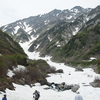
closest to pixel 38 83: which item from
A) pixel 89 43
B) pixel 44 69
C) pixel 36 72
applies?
pixel 36 72

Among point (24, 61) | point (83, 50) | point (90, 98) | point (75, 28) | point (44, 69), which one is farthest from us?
point (75, 28)

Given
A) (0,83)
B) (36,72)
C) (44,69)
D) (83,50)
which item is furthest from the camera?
(83,50)

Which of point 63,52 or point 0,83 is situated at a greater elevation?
point 63,52

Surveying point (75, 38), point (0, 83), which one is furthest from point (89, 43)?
point (0, 83)

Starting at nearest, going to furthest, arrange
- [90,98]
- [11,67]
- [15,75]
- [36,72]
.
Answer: [90,98] → [15,75] → [11,67] → [36,72]

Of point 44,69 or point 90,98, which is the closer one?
point 90,98

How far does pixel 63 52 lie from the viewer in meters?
122

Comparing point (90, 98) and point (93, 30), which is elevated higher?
point (93, 30)

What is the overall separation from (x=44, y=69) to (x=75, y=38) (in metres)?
76.6

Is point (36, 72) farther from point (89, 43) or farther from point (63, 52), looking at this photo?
point (63, 52)

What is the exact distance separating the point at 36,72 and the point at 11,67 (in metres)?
5.96

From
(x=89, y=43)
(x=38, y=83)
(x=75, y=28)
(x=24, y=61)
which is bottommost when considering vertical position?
(x=38, y=83)

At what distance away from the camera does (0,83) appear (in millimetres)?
18078

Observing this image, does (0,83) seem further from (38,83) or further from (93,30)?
(93,30)
